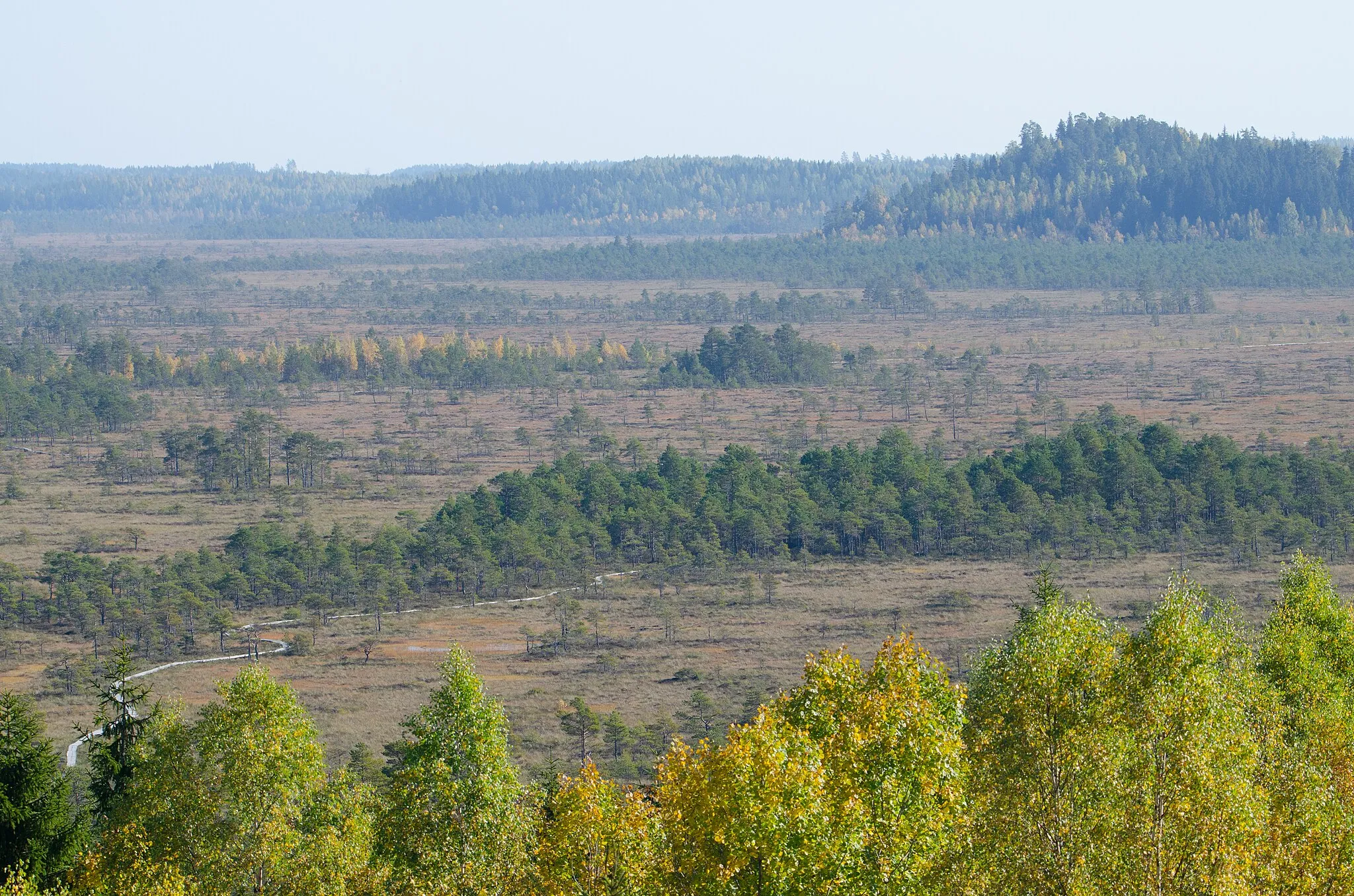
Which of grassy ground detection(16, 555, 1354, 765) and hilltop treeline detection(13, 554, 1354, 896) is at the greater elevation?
hilltop treeline detection(13, 554, 1354, 896)

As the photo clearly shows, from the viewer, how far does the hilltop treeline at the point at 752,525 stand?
7225 cm

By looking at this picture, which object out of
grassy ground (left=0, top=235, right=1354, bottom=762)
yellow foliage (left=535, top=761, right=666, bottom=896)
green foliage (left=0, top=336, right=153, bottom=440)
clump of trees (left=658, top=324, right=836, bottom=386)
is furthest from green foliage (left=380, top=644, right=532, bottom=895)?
clump of trees (left=658, top=324, right=836, bottom=386)

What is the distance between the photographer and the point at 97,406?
128250 mm

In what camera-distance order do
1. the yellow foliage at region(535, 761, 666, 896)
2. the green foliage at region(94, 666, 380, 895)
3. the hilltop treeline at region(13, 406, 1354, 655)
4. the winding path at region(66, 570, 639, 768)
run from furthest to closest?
the hilltop treeline at region(13, 406, 1354, 655), the winding path at region(66, 570, 639, 768), the green foliage at region(94, 666, 380, 895), the yellow foliage at region(535, 761, 666, 896)

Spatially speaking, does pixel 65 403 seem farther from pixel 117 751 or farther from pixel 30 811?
pixel 30 811

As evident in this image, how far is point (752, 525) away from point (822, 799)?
57890mm

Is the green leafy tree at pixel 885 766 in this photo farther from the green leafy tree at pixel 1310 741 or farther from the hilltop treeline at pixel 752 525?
the hilltop treeline at pixel 752 525

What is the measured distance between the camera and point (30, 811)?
2905cm

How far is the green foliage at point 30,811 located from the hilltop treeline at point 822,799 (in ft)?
0.16

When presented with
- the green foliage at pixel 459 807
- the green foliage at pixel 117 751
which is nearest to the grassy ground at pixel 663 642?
the green foliage at pixel 117 751

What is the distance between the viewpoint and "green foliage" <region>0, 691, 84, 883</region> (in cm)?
2897

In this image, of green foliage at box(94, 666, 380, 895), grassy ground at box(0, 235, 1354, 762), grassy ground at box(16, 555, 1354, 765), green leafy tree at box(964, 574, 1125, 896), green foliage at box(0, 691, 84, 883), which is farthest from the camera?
grassy ground at box(0, 235, 1354, 762)

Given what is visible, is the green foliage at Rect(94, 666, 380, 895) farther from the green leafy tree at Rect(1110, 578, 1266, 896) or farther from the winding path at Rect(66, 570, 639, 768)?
the winding path at Rect(66, 570, 639, 768)

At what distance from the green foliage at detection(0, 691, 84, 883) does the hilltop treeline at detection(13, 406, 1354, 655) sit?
38191 millimetres
